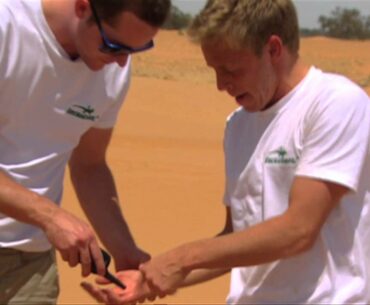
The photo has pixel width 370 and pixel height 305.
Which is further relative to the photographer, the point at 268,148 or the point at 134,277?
the point at 134,277

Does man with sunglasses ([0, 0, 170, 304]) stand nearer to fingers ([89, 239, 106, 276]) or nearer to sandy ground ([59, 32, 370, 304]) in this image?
fingers ([89, 239, 106, 276])

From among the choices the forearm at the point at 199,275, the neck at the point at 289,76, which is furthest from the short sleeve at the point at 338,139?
the forearm at the point at 199,275

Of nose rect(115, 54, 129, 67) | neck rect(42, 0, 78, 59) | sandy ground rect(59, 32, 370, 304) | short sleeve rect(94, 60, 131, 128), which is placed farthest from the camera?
sandy ground rect(59, 32, 370, 304)

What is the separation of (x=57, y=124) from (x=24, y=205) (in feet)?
1.96

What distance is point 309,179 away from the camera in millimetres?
3488

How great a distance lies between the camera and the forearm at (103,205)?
491cm

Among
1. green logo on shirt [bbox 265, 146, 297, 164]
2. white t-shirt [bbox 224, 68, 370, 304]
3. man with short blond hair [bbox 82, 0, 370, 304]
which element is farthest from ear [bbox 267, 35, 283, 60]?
green logo on shirt [bbox 265, 146, 297, 164]

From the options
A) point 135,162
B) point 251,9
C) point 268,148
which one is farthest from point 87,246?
point 135,162

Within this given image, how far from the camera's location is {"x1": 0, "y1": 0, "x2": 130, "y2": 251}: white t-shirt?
4363 millimetres

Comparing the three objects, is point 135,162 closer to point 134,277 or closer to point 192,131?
point 192,131

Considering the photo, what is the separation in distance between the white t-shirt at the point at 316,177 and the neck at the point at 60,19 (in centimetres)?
102

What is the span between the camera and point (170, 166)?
55.4ft

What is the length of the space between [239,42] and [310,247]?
71cm

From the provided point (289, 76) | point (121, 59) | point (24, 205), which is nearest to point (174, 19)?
point (121, 59)
